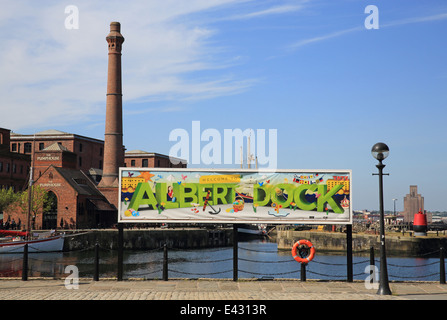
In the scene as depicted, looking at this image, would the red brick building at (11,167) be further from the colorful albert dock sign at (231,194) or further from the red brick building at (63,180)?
the colorful albert dock sign at (231,194)

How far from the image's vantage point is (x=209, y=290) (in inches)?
724

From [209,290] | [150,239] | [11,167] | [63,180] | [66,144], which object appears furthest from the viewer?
[66,144]

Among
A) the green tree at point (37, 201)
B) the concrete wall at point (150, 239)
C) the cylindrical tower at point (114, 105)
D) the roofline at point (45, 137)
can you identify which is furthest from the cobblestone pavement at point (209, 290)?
the roofline at point (45, 137)

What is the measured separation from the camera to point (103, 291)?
59.2ft

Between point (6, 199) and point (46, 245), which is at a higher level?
point (6, 199)

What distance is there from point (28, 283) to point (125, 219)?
4.41m

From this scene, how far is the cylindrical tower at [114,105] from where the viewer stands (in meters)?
83.8

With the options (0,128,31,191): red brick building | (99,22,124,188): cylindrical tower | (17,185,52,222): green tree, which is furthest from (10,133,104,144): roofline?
(17,185,52,222): green tree

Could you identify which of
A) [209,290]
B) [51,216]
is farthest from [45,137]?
[209,290]

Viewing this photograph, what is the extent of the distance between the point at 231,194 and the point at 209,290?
4.57 meters

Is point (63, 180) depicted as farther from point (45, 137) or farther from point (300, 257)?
point (300, 257)

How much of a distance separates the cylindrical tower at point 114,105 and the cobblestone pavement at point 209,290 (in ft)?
213

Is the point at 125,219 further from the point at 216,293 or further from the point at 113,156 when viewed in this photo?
the point at 113,156

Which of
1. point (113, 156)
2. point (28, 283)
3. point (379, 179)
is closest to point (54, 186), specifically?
point (113, 156)
